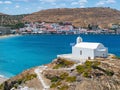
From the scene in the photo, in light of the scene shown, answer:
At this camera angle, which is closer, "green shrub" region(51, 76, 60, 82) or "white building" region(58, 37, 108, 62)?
"green shrub" region(51, 76, 60, 82)

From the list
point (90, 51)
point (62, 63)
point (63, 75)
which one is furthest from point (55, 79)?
point (90, 51)

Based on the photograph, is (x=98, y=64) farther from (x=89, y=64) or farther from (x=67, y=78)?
(x=67, y=78)

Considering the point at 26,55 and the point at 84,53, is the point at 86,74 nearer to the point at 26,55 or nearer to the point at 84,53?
the point at 84,53

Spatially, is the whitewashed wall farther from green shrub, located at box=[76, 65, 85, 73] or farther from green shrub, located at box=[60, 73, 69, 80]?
green shrub, located at box=[60, 73, 69, 80]

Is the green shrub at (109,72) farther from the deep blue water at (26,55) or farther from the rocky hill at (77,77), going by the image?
the deep blue water at (26,55)

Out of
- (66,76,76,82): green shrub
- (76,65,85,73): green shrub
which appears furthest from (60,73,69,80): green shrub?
(76,65,85,73): green shrub

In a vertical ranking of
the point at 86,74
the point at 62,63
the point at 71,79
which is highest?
the point at 62,63

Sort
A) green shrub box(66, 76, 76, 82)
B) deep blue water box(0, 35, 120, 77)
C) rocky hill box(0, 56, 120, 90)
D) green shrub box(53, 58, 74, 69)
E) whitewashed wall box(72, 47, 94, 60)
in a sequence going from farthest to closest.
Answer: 1. deep blue water box(0, 35, 120, 77)
2. whitewashed wall box(72, 47, 94, 60)
3. green shrub box(53, 58, 74, 69)
4. green shrub box(66, 76, 76, 82)
5. rocky hill box(0, 56, 120, 90)

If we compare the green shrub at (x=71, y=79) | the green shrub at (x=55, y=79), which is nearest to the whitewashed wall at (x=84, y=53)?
the green shrub at (x=55, y=79)
